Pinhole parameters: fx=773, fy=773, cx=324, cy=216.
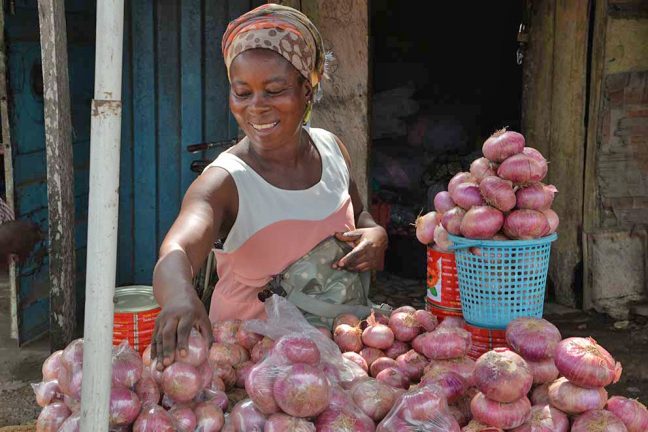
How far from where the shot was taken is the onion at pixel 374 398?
6.12 feet

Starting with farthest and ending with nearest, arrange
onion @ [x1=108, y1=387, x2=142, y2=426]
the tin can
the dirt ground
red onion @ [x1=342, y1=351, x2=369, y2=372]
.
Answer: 1. the dirt ground
2. the tin can
3. red onion @ [x1=342, y1=351, x2=369, y2=372]
4. onion @ [x1=108, y1=387, x2=142, y2=426]

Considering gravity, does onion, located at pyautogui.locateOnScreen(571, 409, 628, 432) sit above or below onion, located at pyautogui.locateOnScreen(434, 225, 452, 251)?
below

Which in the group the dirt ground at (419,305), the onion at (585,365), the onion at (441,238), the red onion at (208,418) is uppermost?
the onion at (441,238)

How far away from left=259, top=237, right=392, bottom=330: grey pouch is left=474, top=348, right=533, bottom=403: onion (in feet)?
2.49

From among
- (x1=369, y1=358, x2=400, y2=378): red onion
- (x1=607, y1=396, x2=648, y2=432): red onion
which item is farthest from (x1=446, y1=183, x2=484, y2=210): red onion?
(x1=607, y1=396, x2=648, y2=432): red onion

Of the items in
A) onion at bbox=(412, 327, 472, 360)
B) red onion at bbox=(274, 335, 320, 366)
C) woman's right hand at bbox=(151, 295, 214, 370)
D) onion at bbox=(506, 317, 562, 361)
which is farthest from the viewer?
onion at bbox=(412, 327, 472, 360)

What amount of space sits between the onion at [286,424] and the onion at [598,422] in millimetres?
602

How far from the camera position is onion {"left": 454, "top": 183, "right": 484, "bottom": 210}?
240 cm

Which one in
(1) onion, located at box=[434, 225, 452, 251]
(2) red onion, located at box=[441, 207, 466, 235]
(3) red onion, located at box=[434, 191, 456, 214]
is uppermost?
(3) red onion, located at box=[434, 191, 456, 214]

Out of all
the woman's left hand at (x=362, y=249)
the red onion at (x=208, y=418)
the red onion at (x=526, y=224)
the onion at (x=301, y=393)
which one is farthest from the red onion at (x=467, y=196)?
the red onion at (x=208, y=418)

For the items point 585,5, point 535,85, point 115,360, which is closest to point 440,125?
point 535,85

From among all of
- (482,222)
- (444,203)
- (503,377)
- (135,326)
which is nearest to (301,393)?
(503,377)

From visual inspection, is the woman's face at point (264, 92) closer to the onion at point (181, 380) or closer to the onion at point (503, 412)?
the onion at point (181, 380)

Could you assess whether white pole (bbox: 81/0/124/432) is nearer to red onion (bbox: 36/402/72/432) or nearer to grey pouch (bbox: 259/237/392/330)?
red onion (bbox: 36/402/72/432)
